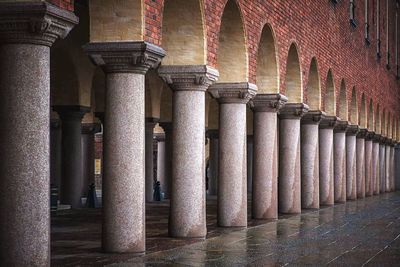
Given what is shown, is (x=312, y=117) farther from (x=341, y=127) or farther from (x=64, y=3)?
(x=64, y=3)

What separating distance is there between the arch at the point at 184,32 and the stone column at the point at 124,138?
2.60m

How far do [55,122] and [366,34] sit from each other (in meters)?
16.6

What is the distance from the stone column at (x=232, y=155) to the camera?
17406 mm

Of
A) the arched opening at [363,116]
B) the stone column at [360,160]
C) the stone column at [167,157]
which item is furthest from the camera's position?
the arched opening at [363,116]

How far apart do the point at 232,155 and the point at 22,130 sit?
26.7ft

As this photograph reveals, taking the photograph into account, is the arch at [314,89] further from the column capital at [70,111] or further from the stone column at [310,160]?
the column capital at [70,111]

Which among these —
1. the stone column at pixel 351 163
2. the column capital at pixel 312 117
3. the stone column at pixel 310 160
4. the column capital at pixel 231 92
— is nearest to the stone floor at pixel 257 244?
the column capital at pixel 231 92

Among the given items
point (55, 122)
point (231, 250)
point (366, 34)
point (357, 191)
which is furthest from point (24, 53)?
point (366, 34)

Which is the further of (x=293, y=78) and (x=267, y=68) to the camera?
(x=293, y=78)

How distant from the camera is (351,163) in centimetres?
3250

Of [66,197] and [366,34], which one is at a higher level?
[366,34]

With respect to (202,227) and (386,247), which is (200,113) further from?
(386,247)

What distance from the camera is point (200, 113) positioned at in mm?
15023

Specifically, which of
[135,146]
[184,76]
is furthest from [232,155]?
[135,146]
